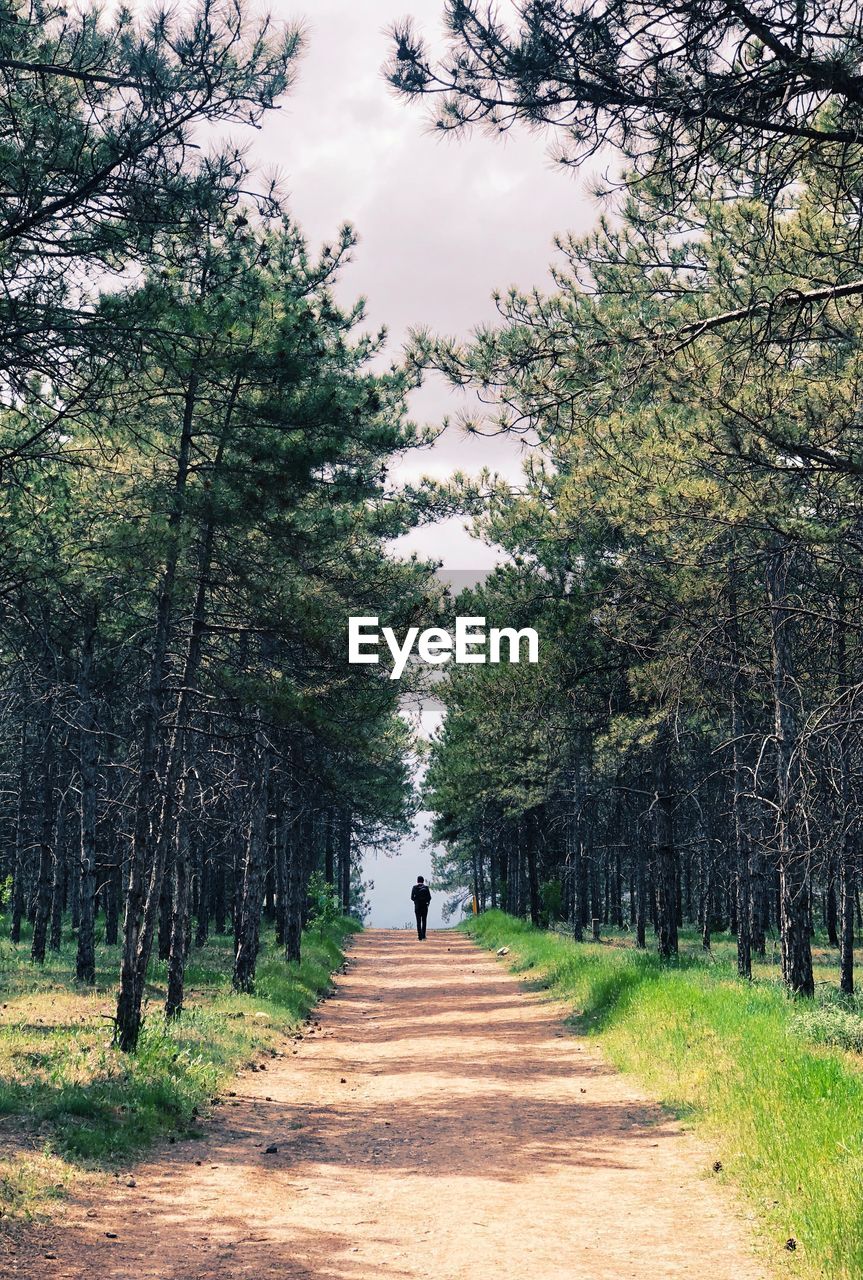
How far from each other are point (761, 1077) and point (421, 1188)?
3.13m

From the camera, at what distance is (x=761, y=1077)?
906cm

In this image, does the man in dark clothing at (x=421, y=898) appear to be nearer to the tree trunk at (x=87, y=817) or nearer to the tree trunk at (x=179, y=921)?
the tree trunk at (x=87, y=817)

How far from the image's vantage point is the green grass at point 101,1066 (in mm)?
7816

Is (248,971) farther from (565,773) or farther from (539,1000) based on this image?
(565,773)

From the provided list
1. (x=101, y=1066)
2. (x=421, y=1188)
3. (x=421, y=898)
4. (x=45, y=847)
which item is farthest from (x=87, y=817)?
(x=421, y=898)

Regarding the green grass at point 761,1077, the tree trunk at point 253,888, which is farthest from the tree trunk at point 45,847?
the green grass at point 761,1077

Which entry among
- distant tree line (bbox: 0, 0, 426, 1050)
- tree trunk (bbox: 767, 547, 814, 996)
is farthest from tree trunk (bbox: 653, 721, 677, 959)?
distant tree line (bbox: 0, 0, 426, 1050)

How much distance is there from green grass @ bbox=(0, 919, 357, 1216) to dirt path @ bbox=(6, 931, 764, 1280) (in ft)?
1.16

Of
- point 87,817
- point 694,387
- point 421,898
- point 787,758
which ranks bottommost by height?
point 421,898

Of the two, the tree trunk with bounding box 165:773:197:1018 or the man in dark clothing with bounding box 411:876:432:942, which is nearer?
the tree trunk with bounding box 165:773:197:1018

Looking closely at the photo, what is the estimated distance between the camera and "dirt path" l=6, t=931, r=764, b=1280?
5.95 metres

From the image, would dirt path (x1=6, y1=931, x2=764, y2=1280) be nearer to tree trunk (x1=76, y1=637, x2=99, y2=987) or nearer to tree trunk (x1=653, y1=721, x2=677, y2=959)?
tree trunk (x1=653, y1=721, x2=677, y2=959)

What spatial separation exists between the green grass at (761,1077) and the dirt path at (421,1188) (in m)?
0.34

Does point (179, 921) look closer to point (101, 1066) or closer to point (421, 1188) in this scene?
point (101, 1066)
